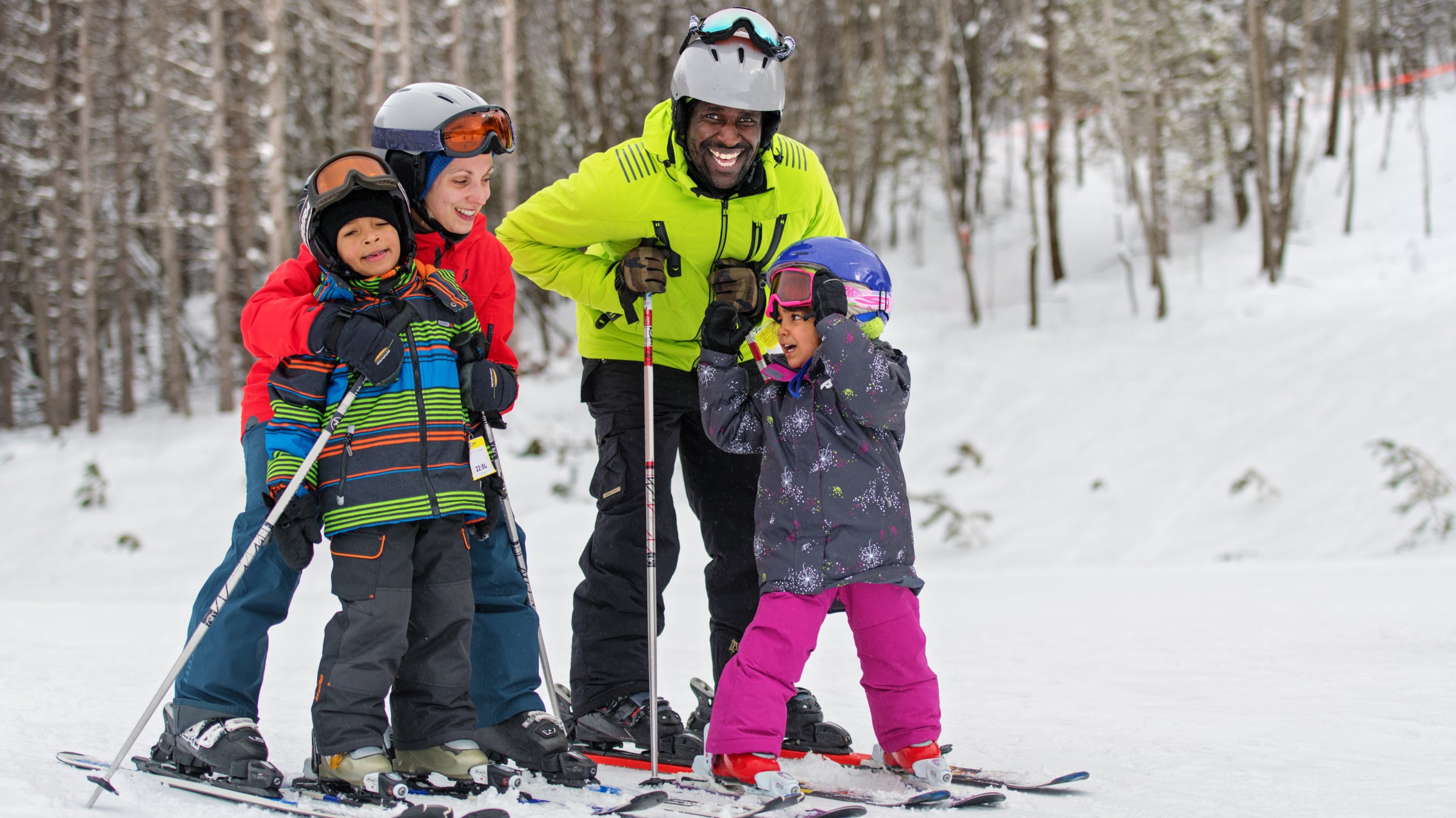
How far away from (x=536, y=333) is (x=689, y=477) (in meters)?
21.4

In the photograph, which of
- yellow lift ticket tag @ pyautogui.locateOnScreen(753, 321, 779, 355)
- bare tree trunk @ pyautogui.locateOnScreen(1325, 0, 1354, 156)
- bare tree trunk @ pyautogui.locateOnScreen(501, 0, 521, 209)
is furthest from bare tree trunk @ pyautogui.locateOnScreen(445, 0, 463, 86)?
bare tree trunk @ pyautogui.locateOnScreen(1325, 0, 1354, 156)

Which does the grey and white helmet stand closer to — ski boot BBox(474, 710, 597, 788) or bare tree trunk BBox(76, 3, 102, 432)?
ski boot BBox(474, 710, 597, 788)

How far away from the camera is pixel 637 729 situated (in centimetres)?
323

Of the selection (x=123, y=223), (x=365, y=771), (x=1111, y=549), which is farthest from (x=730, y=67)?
(x=123, y=223)

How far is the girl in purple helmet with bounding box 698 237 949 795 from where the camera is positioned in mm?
2764

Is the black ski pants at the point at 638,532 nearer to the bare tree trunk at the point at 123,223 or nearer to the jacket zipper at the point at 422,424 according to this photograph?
the jacket zipper at the point at 422,424

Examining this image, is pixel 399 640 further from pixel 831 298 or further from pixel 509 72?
pixel 509 72

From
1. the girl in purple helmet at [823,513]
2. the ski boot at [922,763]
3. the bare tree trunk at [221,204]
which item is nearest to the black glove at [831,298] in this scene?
the girl in purple helmet at [823,513]

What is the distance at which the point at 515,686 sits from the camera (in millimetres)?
2973

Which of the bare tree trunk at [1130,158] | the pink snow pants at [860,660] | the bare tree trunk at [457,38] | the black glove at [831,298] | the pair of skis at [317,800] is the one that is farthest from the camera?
the bare tree trunk at [1130,158]

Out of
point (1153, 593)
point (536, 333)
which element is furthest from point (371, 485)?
point (536, 333)

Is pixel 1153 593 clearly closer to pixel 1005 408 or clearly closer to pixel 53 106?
pixel 1005 408

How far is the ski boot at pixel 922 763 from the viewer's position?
2699mm

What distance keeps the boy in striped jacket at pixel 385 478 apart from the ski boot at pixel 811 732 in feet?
3.14
